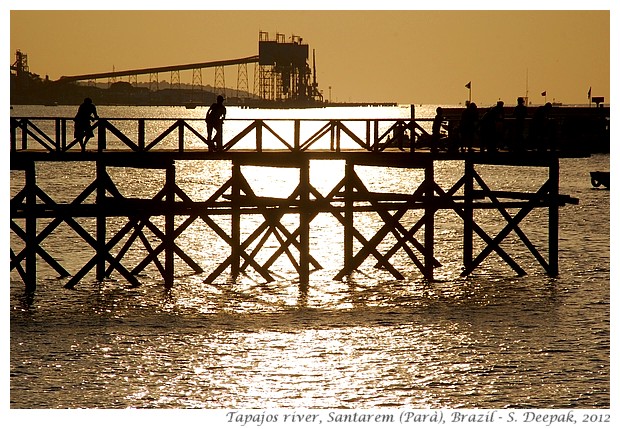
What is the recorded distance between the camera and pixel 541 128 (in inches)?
1428

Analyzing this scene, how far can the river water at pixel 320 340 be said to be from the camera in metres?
23.2

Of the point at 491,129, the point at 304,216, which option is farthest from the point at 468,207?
the point at 304,216

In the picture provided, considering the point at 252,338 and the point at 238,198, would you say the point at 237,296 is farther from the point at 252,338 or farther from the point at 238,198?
the point at 252,338

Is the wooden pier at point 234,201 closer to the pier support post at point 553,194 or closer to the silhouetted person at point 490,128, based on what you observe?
the pier support post at point 553,194

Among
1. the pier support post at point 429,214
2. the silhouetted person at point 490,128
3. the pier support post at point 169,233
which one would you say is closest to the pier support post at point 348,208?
the pier support post at point 429,214

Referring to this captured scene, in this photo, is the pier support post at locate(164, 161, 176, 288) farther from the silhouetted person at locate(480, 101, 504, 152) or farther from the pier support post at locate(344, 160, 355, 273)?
the silhouetted person at locate(480, 101, 504, 152)

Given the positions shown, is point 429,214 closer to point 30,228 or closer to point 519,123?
point 519,123

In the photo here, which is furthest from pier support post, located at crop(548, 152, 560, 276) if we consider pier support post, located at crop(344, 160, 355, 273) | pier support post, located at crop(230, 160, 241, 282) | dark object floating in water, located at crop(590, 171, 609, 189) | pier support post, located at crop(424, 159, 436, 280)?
dark object floating in water, located at crop(590, 171, 609, 189)

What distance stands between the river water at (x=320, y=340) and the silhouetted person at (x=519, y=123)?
400 cm

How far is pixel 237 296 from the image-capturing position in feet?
109

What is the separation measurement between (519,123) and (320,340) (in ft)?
35.9

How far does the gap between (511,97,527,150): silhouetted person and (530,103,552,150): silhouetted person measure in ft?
1.35
